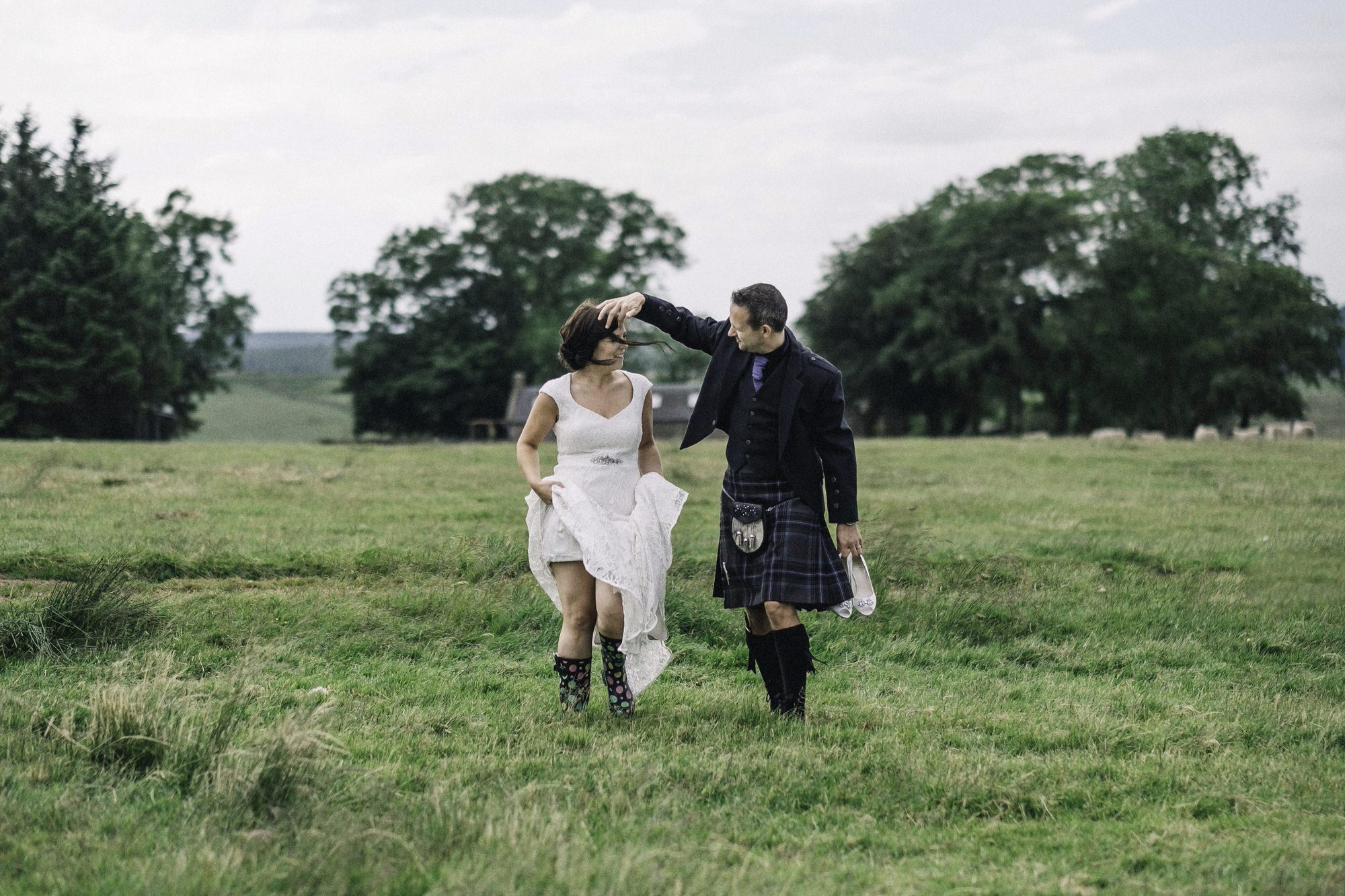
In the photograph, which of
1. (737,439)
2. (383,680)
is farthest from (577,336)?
(383,680)

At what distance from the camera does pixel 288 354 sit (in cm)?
15050

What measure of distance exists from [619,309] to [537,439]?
79 cm

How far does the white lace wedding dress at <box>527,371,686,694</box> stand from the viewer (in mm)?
6094

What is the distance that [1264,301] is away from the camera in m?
57.5

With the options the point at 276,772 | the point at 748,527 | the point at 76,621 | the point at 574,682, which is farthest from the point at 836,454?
the point at 76,621

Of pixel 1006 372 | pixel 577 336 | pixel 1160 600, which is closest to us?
pixel 577 336

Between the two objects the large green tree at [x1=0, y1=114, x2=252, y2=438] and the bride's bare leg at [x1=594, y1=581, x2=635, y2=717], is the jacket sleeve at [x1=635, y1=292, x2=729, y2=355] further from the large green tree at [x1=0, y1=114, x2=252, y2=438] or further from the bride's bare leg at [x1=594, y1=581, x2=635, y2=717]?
the large green tree at [x1=0, y1=114, x2=252, y2=438]

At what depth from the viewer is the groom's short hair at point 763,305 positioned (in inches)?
232

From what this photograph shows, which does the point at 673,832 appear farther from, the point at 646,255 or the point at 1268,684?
the point at 646,255

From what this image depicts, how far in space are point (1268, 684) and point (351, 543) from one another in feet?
25.4

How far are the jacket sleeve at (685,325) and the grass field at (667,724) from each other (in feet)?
6.34

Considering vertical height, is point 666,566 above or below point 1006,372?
below

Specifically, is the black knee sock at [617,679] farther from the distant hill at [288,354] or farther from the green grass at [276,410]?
the distant hill at [288,354]

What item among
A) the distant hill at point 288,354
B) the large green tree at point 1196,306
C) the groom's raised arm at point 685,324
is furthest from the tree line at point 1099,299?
the distant hill at point 288,354
